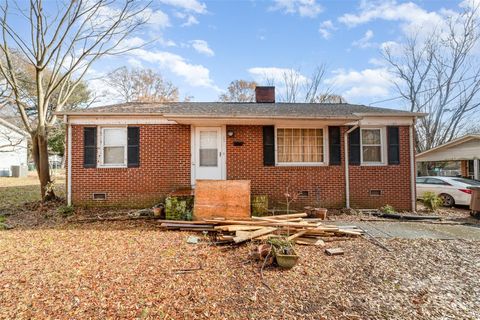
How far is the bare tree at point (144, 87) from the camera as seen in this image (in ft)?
80.9

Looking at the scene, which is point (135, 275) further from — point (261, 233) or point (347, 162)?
point (347, 162)

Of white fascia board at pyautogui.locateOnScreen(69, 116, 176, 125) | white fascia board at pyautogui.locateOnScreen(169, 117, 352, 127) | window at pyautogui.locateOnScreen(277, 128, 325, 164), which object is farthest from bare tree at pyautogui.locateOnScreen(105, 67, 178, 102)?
window at pyautogui.locateOnScreen(277, 128, 325, 164)

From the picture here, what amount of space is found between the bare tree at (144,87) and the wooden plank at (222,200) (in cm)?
2152

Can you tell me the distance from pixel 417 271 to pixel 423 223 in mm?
3843

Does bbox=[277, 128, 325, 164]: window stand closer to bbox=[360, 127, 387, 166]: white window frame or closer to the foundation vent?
bbox=[360, 127, 387, 166]: white window frame

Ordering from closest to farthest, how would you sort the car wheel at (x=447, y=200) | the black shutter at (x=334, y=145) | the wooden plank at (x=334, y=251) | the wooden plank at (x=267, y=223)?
the wooden plank at (x=334, y=251) < the wooden plank at (x=267, y=223) < the black shutter at (x=334, y=145) < the car wheel at (x=447, y=200)

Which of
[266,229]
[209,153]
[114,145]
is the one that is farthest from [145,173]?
[266,229]

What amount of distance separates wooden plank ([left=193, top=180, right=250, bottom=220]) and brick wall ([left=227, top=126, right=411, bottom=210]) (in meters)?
1.43

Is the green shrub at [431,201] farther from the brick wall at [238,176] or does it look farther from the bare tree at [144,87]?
Result: the bare tree at [144,87]

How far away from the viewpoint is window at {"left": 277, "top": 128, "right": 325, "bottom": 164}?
776 cm

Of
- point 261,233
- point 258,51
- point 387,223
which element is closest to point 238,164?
point 261,233

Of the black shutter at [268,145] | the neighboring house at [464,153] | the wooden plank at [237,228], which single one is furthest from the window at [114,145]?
the neighboring house at [464,153]

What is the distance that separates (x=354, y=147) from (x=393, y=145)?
1303 millimetres

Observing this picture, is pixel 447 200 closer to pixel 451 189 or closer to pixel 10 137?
pixel 451 189
